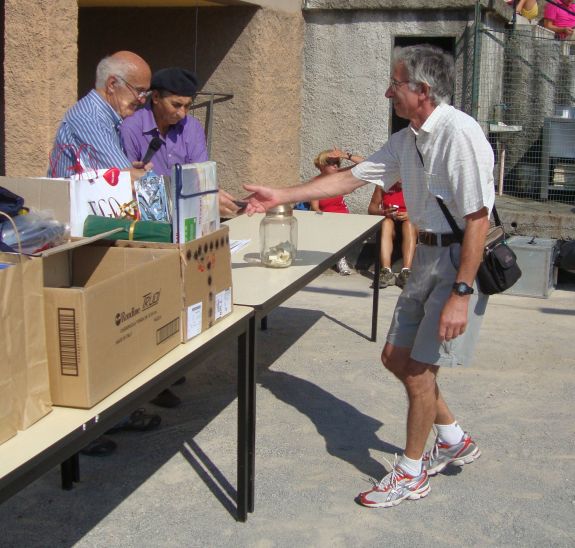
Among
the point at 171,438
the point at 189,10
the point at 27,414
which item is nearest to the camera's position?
the point at 27,414

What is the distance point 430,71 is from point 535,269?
434cm

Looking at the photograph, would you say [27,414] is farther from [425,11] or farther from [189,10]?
[425,11]

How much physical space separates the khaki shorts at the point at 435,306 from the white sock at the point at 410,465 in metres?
0.43

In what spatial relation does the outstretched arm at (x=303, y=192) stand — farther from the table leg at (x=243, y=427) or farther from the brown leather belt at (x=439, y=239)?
the table leg at (x=243, y=427)

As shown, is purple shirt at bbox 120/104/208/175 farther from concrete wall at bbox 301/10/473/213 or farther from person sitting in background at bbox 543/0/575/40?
person sitting in background at bbox 543/0/575/40

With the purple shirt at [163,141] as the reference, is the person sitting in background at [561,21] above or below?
above

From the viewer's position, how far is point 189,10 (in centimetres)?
732

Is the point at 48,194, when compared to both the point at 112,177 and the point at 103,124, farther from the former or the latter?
the point at 103,124

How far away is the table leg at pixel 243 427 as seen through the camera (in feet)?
10.00

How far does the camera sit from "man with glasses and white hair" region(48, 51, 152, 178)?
3.50 metres

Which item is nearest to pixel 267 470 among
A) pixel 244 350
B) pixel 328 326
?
pixel 244 350

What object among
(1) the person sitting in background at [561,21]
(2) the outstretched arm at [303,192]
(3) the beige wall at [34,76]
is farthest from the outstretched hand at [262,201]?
(1) the person sitting in background at [561,21]

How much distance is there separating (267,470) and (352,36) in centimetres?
534

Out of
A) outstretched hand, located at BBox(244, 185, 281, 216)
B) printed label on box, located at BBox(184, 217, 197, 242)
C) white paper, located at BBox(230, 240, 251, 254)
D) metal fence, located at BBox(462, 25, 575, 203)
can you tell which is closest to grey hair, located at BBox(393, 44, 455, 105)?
outstretched hand, located at BBox(244, 185, 281, 216)
